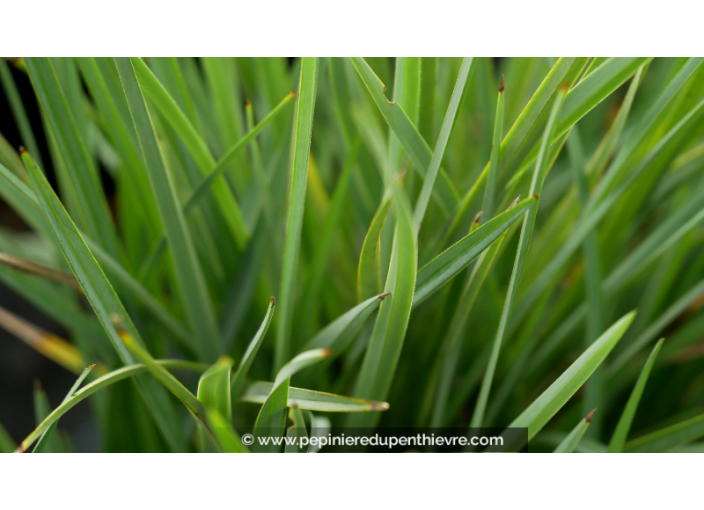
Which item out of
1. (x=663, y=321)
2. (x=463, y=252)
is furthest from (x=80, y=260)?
(x=663, y=321)

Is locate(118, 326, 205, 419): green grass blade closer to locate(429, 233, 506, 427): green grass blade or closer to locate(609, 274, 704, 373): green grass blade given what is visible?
locate(429, 233, 506, 427): green grass blade

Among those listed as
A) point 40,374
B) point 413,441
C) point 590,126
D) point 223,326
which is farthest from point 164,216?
point 40,374

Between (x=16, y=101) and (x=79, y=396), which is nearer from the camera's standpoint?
(x=79, y=396)

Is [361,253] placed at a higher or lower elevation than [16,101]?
lower

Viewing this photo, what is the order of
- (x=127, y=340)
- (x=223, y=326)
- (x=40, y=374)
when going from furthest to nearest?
1. (x=40, y=374)
2. (x=223, y=326)
3. (x=127, y=340)

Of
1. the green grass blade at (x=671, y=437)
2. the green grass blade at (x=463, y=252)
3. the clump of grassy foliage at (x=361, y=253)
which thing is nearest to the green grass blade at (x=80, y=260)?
the clump of grassy foliage at (x=361, y=253)

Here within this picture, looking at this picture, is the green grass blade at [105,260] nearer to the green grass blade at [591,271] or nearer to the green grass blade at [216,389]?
the green grass blade at [216,389]

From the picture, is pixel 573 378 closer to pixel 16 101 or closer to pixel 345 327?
Answer: pixel 345 327
